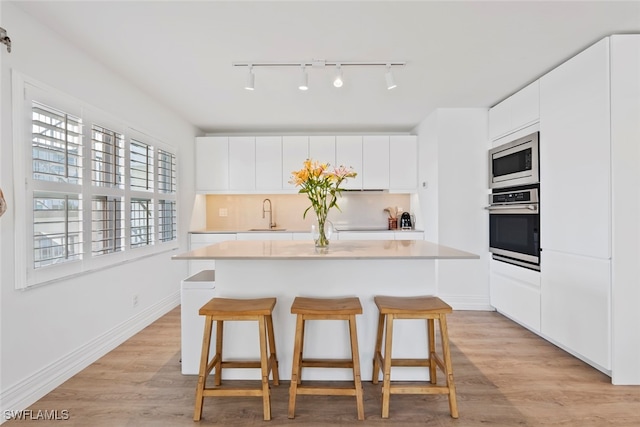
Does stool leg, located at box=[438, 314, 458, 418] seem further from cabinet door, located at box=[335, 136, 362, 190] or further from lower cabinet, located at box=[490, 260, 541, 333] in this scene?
cabinet door, located at box=[335, 136, 362, 190]

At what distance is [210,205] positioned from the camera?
5.04 m

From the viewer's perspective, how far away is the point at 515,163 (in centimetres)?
319

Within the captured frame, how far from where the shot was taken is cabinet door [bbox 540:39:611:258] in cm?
222

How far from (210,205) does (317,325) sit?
11.1 feet

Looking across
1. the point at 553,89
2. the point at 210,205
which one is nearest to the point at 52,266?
the point at 210,205

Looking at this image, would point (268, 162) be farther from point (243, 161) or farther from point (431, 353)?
point (431, 353)

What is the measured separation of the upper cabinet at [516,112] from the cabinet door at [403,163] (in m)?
1.12

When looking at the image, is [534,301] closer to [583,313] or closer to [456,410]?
[583,313]

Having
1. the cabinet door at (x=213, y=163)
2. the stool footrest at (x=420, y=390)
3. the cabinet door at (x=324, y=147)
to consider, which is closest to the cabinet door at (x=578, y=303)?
the stool footrest at (x=420, y=390)

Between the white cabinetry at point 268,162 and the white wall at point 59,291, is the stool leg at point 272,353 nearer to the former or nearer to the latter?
the white wall at point 59,291

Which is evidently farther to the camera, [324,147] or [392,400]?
[324,147]

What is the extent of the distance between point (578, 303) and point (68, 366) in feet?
12.2

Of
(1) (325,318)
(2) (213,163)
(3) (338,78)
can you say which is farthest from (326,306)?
(2) (213,163)

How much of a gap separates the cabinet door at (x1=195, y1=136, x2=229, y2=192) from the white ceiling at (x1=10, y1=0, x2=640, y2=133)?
3.86 ft
